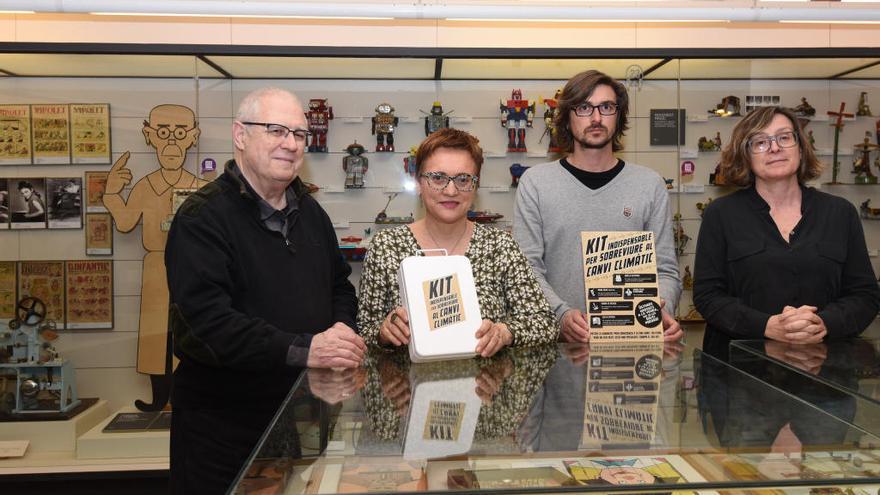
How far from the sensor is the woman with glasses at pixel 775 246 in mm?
2186

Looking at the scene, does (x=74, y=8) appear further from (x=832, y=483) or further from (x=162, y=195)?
(x=832, y=483)

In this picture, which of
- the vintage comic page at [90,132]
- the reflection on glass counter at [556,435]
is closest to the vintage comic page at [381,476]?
the reflection on glass counter at [556,435]

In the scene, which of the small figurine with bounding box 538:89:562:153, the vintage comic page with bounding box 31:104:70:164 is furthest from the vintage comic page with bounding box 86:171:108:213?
the small figurine with bounding box 538:89:562:153

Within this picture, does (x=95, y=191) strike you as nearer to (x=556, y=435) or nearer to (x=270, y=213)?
(x=270, y=213)

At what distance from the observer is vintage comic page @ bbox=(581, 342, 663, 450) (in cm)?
103

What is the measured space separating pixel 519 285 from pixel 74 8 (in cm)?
259

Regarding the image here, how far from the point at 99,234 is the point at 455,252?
2.63 m

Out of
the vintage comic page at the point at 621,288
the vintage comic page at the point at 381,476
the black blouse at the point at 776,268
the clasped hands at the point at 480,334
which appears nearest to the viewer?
the vintage comic page at the point at 381,476

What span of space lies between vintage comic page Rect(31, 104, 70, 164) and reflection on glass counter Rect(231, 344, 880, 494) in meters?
3.05

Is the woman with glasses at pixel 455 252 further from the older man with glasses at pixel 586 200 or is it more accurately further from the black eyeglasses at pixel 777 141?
the black eyeglasses at pixel 777 141

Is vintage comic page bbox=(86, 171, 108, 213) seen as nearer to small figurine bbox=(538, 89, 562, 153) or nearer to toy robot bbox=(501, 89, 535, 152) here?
toy robot bbox=(501, 89, 535, 152)

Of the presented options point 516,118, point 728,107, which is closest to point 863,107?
point 728,107

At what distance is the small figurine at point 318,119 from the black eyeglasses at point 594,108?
77.2 inches

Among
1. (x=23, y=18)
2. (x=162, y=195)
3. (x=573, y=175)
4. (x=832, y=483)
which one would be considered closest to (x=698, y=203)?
(x=573, y=175)
